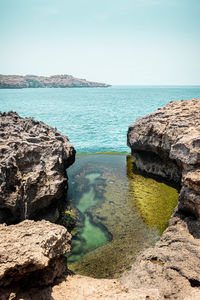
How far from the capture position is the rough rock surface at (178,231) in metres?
5.21

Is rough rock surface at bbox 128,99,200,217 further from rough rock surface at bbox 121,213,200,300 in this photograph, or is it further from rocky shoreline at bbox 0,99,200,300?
rough rock surface at bbox 121,213,200,300

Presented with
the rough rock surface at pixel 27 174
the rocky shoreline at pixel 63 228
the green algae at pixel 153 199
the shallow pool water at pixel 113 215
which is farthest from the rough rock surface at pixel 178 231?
the rough rock surface at pixel 27 174

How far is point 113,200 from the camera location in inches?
490

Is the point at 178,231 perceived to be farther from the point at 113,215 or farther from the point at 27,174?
the point at 27,174

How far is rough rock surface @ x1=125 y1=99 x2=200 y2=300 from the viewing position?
5.21 metres

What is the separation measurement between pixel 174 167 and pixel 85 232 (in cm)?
757

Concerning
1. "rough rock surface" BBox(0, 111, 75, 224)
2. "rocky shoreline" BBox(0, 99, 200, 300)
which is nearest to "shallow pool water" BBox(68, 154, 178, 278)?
"rocky shoreline" BBox(0, 99, 200, 300)

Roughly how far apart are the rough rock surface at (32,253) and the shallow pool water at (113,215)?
11.1ft

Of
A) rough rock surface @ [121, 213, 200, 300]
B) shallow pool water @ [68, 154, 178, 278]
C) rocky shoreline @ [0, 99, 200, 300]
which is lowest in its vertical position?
shallow pool water @ [68, 154, 178, 278]

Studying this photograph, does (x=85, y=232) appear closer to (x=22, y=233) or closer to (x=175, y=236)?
(x=175, y=236)

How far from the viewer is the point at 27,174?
9602mm

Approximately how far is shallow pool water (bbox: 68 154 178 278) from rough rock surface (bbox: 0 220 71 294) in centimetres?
338

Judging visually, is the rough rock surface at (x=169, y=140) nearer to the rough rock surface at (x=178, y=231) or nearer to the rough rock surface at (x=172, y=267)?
the rough rock surface at (x=178, y=231)

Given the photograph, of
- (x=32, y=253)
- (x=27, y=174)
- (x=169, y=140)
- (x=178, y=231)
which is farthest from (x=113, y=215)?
(x=32, y=253)
